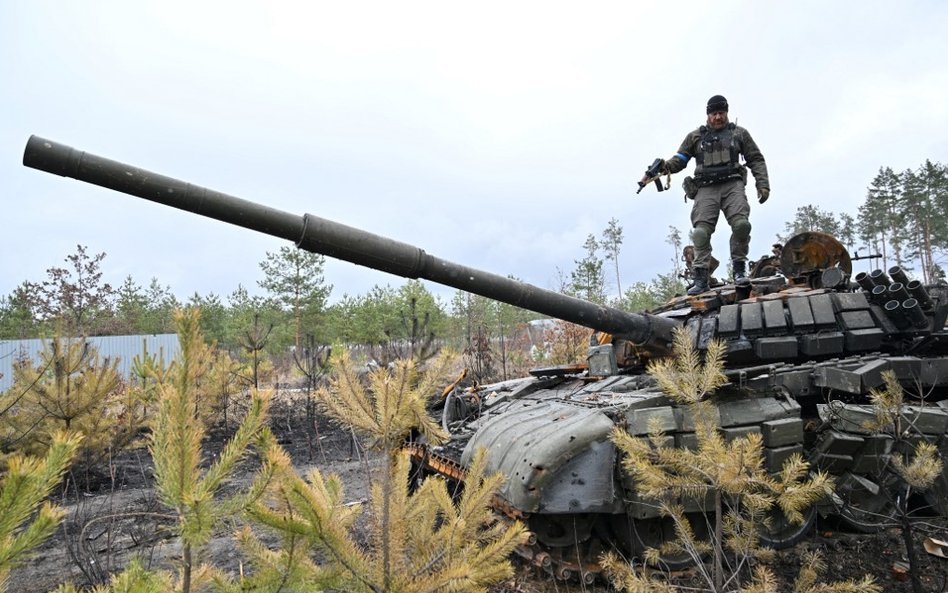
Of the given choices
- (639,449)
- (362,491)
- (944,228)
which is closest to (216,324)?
(362,491)

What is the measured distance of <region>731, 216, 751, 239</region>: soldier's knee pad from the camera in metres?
7.13

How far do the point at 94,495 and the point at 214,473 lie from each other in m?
9.02

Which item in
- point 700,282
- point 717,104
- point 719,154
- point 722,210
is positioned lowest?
point 700,282

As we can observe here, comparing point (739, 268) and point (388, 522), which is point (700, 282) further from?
point (388, 522)

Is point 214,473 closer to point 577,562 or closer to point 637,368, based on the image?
point 577,562

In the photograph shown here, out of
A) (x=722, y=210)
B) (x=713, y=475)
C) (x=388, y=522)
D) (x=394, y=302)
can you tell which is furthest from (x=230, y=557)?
(x=394, y=302)

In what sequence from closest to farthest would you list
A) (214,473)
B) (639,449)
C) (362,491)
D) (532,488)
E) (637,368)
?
(214,473), (639,449), (532,488), (637,368), (362,491)

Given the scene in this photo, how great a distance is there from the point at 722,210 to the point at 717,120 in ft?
3.49

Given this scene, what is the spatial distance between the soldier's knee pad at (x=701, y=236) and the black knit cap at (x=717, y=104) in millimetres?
1340

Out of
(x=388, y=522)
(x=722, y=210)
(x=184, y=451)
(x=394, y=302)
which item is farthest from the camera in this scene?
(x=394, y=302)

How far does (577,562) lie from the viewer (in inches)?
182

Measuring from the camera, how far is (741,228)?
7.16m

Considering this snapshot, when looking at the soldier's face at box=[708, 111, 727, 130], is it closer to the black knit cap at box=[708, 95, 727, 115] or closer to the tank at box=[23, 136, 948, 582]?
the black knit cap at box=[708, 95, 727, 115]

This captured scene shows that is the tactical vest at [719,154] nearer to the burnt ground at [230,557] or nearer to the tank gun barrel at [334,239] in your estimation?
the tank gun barrel at [334,239]
